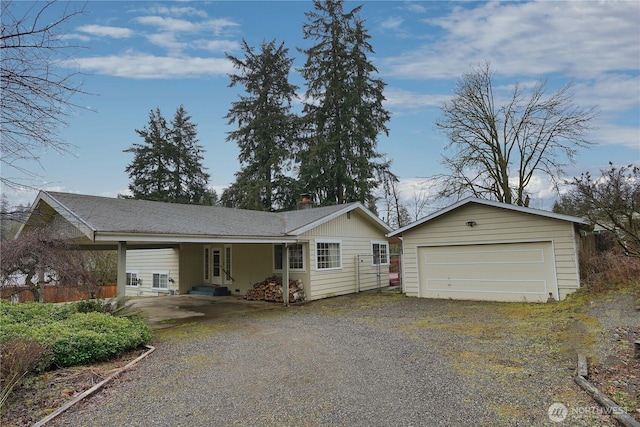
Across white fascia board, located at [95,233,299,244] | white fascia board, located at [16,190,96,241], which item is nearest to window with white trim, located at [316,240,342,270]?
white fascia board, located at [95,233,299,244]

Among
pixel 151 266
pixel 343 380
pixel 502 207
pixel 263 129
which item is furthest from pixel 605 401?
pixel 263 129

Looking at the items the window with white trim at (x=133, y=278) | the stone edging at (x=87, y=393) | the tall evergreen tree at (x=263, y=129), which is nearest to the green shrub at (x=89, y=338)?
the stone edging at (x=87, y=393)

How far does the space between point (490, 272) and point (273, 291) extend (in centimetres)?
703

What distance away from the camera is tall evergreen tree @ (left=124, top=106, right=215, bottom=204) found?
27406mm

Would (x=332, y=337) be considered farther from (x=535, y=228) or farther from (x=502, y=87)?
(x=502, y=87)

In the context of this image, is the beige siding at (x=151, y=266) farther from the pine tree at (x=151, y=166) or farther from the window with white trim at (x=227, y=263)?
the pine tree at (x=151, y=166)

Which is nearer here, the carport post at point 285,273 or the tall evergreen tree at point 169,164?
the carport post at point 285,273

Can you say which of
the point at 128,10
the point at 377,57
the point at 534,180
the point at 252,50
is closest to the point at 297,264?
the point at 128,10

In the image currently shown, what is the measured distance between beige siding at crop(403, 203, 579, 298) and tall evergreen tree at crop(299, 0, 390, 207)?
10.0 meters

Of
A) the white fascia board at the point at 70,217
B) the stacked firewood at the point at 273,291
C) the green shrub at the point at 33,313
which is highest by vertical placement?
the white fascia board at the point at 70,217

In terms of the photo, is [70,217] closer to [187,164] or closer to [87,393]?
[87,393]

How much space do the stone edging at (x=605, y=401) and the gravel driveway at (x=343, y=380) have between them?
3.8 inches

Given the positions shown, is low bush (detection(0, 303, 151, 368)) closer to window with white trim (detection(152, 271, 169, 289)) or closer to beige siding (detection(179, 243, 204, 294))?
beige siding (detection(179, 243, 204, 294))

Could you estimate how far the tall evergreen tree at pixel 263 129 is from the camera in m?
23.7
